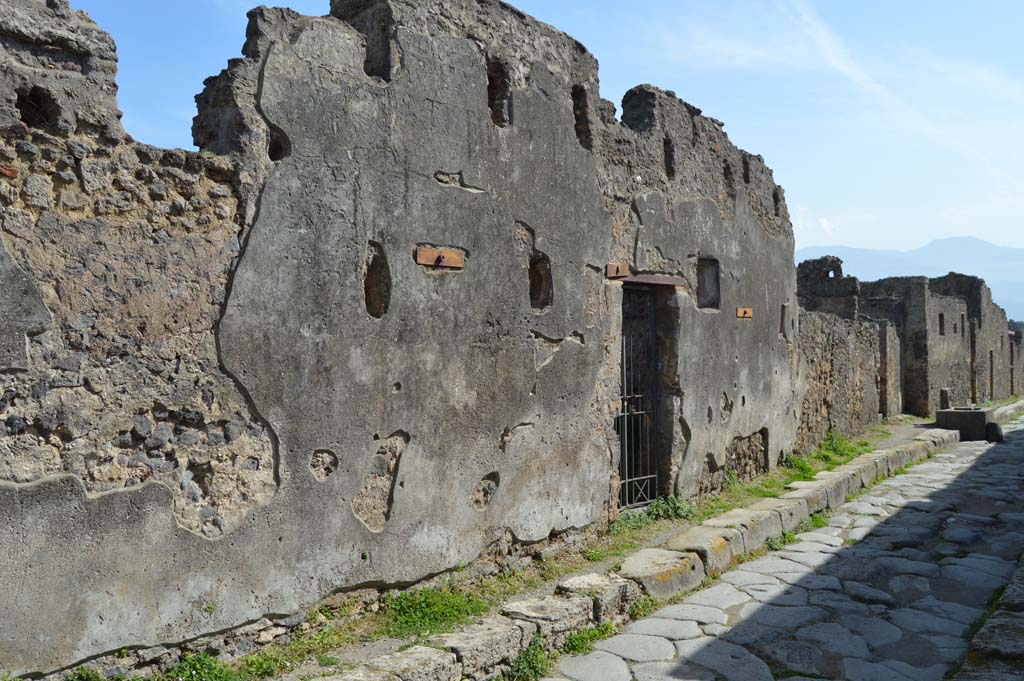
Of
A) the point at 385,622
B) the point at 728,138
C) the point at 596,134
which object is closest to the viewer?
the point at 385,622

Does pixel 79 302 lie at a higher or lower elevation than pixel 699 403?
higher

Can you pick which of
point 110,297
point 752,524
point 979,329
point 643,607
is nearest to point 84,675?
point 110,297

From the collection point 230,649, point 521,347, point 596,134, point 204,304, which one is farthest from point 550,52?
point 230,649

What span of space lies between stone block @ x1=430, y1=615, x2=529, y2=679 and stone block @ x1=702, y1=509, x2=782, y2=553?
249 cm

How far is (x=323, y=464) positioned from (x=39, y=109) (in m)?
1.77

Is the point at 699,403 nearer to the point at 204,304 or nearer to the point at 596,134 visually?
the point at 596,134

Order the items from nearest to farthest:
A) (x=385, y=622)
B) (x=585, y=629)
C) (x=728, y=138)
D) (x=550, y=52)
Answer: (x=385, y=622) → (x=585, y=629) → (x=550, y=52) → (x=728, y=138)

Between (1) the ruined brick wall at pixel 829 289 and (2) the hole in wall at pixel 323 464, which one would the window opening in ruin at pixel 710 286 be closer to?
(2) the hole in wall at pixel 323 464

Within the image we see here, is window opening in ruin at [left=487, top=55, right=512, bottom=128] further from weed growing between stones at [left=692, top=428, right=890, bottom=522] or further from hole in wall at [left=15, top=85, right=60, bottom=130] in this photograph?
weed growing between stones at [left=692, top=428, right=890, bottom=522]

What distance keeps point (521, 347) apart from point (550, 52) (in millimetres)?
1857

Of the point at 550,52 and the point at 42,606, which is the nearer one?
the point at 42,606

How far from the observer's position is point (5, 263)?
2.71 m

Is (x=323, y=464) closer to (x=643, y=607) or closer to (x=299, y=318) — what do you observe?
(x=299, y=318)

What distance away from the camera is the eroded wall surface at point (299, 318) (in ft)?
9.33
